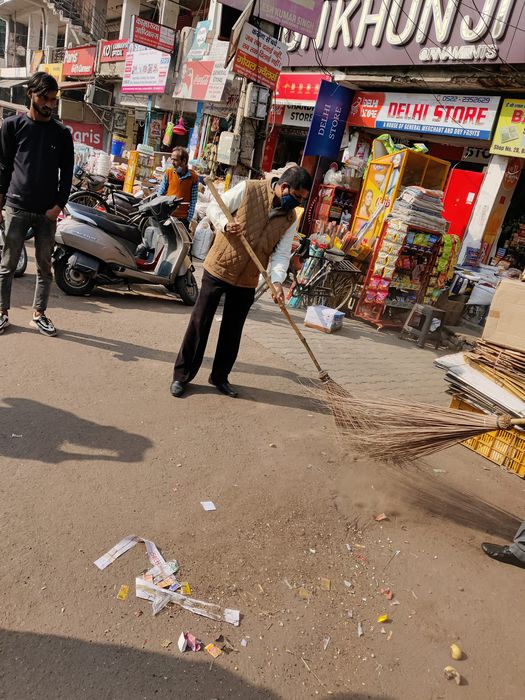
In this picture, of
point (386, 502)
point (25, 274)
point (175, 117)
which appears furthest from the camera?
point (175, 117)

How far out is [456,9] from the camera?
29.6 feet

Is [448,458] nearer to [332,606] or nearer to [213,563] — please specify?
[332,606]

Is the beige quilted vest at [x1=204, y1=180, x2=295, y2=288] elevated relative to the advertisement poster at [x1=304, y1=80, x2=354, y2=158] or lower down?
lower down

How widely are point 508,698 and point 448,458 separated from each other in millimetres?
2121

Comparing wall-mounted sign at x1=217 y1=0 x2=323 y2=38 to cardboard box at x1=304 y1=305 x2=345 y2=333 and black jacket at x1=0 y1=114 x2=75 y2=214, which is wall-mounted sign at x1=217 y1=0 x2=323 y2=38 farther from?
black jacket at x1=0 y1=114 x2=75 y2=214

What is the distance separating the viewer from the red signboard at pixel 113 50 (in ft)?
61.4

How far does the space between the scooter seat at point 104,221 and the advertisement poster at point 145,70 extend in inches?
500

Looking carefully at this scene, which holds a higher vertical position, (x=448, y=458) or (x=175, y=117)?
(x=175, y=117)

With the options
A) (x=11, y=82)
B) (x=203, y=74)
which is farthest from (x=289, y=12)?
(x=11, y=82)

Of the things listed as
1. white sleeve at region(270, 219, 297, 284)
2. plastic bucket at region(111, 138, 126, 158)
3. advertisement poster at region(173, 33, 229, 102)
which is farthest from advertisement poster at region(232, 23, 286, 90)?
plastic bucket at region(111, 138, 126, 158)

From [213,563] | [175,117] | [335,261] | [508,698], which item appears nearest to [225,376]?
[213,563]

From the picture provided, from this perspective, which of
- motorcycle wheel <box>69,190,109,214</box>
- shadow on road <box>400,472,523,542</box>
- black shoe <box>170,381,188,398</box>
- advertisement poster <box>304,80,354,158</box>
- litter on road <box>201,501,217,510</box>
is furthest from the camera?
advertisement poster <box>304,80,354,158</box>

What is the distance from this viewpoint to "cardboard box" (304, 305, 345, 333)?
686 cm

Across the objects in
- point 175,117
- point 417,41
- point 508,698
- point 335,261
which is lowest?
point 508,698
